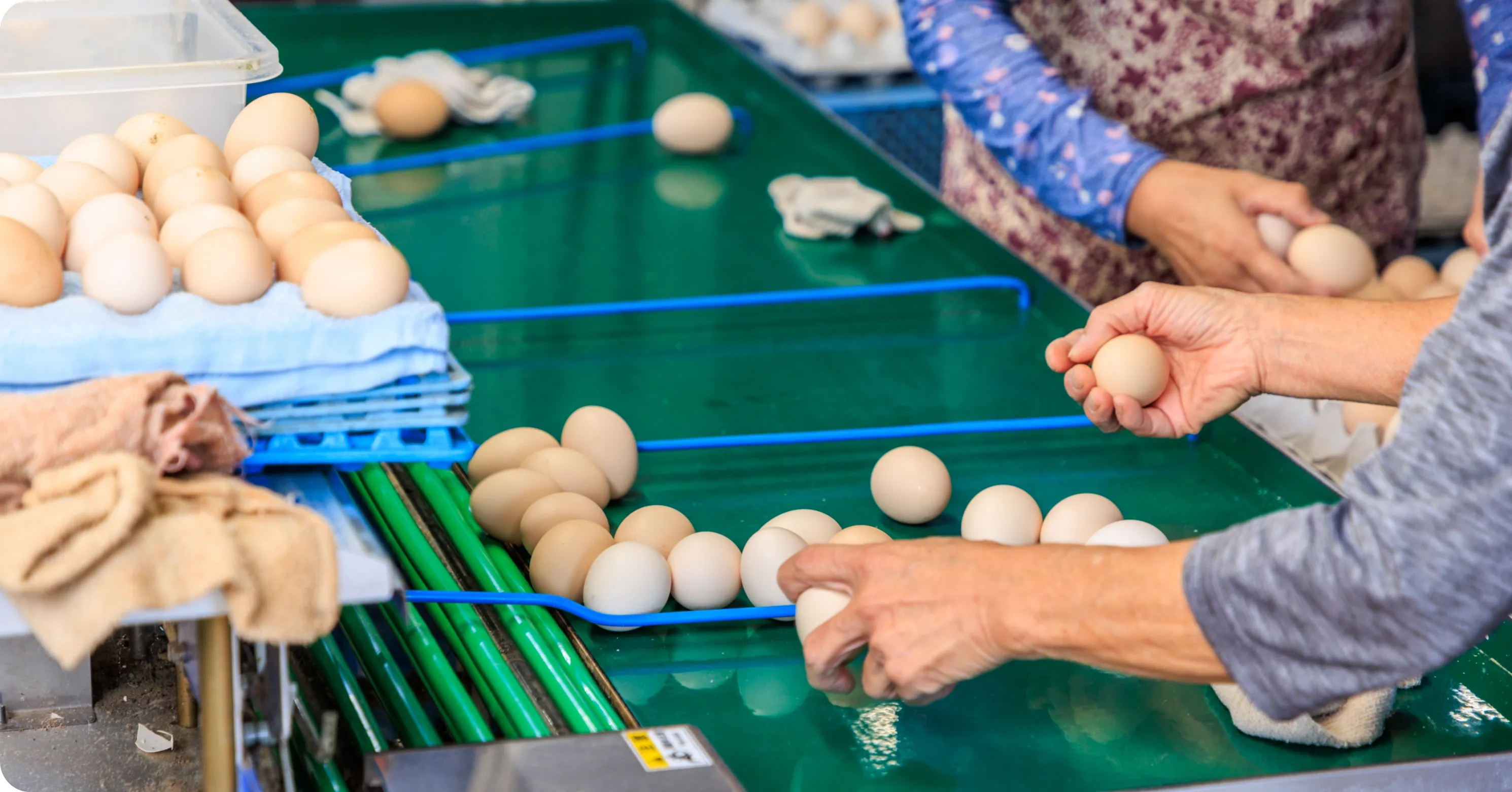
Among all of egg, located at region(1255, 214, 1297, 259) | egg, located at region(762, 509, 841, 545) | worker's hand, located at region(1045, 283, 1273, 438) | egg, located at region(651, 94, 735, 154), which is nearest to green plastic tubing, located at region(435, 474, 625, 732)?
egg, located at region(762, 509, 841, 545)

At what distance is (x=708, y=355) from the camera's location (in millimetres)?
1935

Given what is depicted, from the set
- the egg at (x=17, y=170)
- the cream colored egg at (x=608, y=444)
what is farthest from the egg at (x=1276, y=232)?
the egg at (x=17, y=170)

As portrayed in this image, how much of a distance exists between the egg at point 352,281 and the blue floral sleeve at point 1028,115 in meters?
1.12

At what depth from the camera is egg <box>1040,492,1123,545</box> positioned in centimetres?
143

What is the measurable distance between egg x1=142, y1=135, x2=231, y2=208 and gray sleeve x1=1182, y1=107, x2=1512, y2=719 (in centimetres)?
84

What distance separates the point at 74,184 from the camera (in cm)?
110

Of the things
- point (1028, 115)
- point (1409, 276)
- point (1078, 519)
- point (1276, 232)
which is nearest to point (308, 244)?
point (1078, 519)

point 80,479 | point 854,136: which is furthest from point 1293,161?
point 80,479

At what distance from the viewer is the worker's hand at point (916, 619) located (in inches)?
39.8

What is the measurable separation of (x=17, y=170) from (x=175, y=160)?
0.12 metres

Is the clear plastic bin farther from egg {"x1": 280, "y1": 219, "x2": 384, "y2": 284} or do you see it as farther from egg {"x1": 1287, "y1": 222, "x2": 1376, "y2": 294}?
egg {"x1": 1287, "y1": 222, "x2": 1376, "y2": 294}

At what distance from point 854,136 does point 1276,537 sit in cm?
181

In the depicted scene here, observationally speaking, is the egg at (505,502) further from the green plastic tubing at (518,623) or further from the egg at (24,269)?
the egg at (24,269)

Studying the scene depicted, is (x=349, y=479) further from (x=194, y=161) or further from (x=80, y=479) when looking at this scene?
(x=80, y=479)
